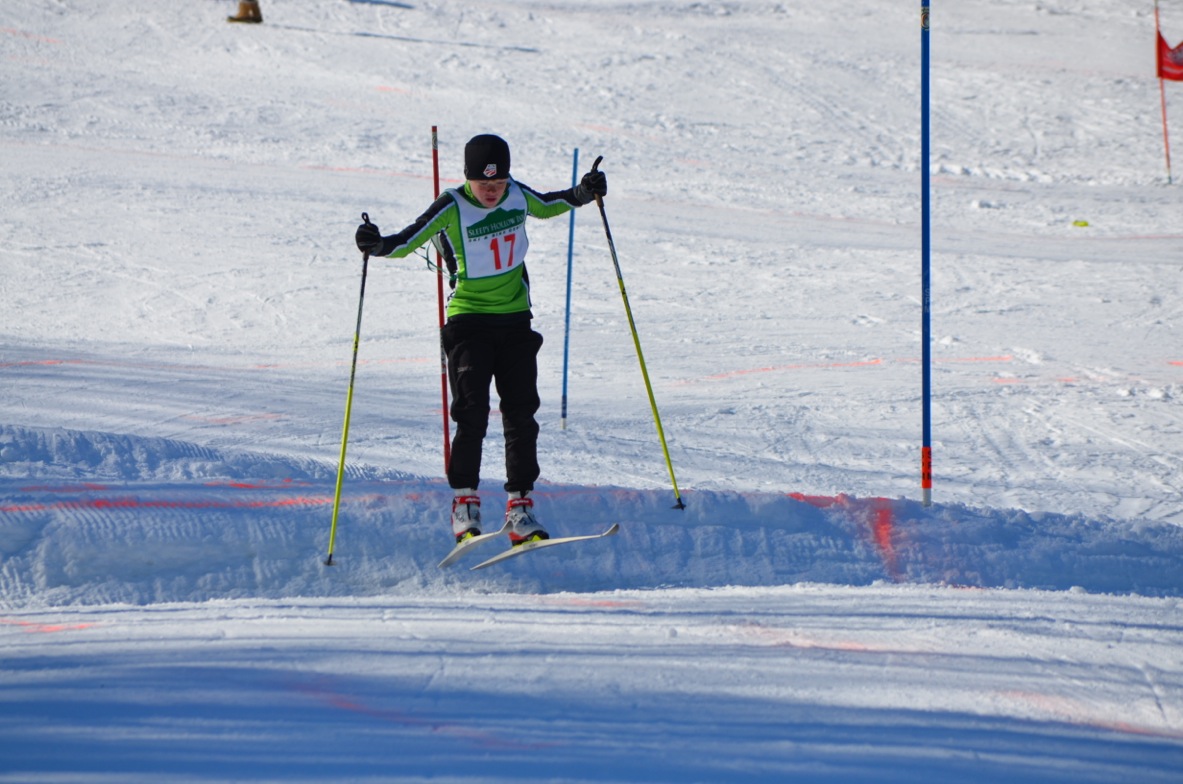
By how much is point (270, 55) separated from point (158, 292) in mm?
9157

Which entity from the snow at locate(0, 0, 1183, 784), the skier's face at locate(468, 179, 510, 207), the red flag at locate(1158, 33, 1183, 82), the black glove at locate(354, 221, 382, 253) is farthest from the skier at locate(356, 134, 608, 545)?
the red flag at locate(1158, 33, 1183, 82)

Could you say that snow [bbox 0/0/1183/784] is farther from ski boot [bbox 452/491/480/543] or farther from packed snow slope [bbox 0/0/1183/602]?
ski boot [bbox 452/491/480/543]

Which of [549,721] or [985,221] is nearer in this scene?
[549,721]

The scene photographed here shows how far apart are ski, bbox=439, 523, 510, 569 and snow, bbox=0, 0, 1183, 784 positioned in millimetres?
126

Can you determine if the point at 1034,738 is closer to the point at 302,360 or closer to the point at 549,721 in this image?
the point at 549,721

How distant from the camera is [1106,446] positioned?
6609mm

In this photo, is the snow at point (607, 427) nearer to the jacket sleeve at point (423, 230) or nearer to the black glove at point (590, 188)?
the jacket sleeve at point (423, 230)

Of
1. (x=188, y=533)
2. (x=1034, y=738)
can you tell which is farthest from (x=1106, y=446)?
(x=188, y=533)

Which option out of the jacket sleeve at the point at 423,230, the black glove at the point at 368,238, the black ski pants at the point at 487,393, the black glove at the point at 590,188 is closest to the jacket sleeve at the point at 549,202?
the black glove at the point at 590,188

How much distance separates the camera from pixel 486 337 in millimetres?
4688

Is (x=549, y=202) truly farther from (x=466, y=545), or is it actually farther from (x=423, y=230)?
(x=466, y=545)

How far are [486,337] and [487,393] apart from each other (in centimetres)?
24

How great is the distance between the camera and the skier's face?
4516 mm

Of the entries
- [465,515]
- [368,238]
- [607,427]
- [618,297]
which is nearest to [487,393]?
[465,515]
